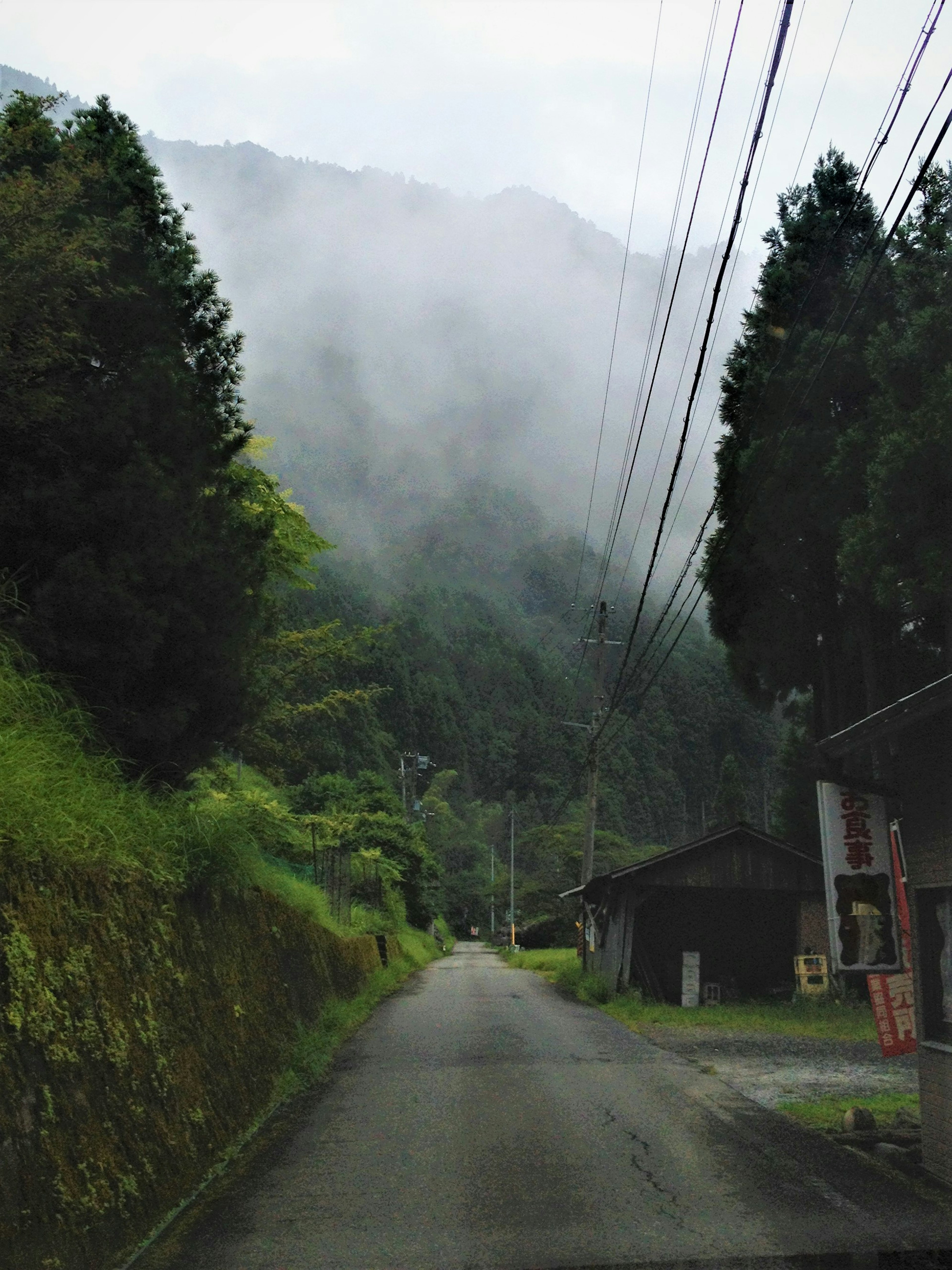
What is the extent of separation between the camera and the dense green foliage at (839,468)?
14.8m

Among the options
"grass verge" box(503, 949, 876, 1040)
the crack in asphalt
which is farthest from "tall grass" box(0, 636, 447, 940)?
"grass verge" box(503, 949, 876, 1040)

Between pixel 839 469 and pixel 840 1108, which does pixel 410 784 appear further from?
pixel 840 1108

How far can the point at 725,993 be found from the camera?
2422 centimetres

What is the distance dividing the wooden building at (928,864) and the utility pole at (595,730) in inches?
898

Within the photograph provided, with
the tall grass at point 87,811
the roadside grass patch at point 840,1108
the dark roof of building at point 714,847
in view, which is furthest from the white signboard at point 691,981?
the tall grass at point 87,811

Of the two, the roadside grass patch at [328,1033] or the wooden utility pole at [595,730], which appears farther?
the wooden utility pole at [595,730]

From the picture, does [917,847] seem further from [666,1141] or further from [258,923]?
[258,923]

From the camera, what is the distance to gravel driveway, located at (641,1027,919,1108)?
11.3 meters

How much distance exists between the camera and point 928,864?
773 centimetres

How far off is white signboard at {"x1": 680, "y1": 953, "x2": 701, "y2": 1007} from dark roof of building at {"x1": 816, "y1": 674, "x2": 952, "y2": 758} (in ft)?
54.7

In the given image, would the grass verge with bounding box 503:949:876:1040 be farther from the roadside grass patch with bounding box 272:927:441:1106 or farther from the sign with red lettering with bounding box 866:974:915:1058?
the sign with red lettering with bounding box 866:974:915:1058

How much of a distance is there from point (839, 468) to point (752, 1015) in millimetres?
10668

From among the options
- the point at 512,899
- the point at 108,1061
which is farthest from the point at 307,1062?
the point at 512,899

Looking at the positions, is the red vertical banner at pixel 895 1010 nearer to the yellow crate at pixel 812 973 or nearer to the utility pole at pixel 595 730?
the yellow crate at pixel 812 973
